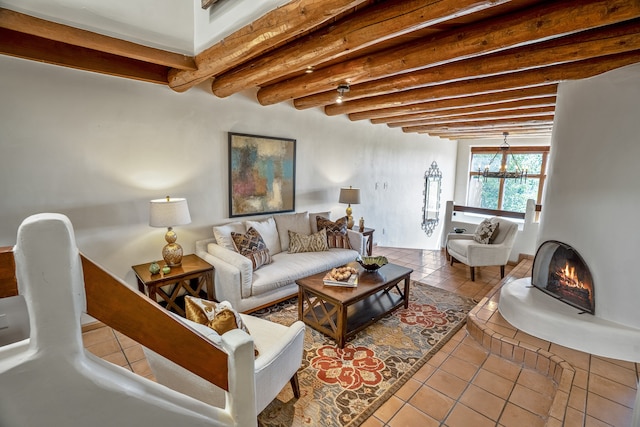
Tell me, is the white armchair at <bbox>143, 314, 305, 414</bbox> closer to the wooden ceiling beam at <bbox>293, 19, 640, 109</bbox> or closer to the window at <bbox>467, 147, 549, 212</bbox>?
the wooden ceiling beam at <bbox>293, 19, 640, 109</bbox>

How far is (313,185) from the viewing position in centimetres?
486

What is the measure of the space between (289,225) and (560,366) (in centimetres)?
315

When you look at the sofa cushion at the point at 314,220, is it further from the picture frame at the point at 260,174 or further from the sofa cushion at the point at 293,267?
the sofa cushion at the point at 293,267

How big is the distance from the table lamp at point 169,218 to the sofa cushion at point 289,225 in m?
1.37

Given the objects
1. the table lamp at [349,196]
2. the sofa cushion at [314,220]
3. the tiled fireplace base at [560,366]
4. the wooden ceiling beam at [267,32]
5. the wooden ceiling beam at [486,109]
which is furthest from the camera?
the table lamp at [349,196]

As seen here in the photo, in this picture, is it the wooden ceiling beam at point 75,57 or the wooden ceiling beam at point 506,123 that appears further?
the wooden ceiling beam at point 506,123

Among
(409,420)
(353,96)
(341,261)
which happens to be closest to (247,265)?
(341,261)

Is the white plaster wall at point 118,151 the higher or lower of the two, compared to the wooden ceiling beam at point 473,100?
lower

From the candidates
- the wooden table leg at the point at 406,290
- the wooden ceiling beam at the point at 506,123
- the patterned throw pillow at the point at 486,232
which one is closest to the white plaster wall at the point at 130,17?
the wooden table leg at the point at 406,290

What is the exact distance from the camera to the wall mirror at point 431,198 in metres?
7.47

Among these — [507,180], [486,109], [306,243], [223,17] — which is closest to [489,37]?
[223,17]

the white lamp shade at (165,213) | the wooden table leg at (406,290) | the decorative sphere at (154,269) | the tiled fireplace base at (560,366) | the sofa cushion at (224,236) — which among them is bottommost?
the tiled fireplace base at (560,366)

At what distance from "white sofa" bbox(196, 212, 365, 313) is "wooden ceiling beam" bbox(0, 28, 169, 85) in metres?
1.73

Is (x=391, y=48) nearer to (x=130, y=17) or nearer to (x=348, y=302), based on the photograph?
(x=130, y=17)
